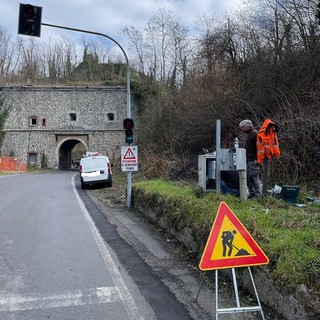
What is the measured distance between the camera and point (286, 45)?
17938 millimetres

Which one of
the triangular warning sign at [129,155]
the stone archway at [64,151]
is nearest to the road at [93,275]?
the triangular warning sign at [129,155]

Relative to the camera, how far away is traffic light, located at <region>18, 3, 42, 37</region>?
39.7 feet

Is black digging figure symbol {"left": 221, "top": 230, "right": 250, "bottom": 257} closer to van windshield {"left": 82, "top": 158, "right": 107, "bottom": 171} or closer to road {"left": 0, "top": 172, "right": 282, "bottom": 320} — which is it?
road {"left": 0, "top": 172, "right": 282, "bottom": 320}

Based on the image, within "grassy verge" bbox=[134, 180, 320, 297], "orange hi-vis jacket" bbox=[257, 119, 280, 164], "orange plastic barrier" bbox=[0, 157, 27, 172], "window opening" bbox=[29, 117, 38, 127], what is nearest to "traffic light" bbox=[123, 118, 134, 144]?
"grassy verge" bbox=[134, 180, 320, 297]

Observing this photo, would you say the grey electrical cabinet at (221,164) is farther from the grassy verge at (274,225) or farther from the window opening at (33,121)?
the window opening at (33,121)

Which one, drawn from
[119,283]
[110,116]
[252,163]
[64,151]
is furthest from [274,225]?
[64,151]

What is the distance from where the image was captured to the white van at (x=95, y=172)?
22984 mm

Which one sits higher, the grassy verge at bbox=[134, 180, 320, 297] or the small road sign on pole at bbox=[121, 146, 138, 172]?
the small road sign on pole at bbox=[121, 146, 138, 172]

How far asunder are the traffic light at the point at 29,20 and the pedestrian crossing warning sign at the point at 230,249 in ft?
33.0

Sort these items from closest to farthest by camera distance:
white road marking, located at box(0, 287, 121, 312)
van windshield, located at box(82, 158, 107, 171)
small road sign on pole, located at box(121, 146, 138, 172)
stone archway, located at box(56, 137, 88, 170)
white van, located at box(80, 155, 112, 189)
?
white road marking, located at box(0, 287, 121, 312), small road sign on pole, located at box(121, 146, 138, 172), white van, located at box(80, 155, 112, 189), van windshield, located at box(82, 158, 107, 171), stone archway, located at box(56, 137, 88, 170)

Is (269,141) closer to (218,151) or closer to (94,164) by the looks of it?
(218,151)

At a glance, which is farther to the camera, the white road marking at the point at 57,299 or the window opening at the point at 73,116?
the window opening at the point at 73,116

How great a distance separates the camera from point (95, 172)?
23250mm

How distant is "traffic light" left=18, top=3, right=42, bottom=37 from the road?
5.79m
